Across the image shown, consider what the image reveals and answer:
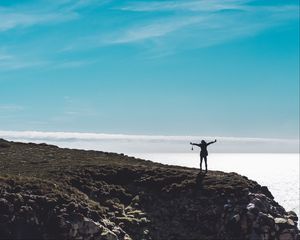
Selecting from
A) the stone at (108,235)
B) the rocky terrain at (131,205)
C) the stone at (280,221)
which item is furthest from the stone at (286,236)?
the stone at (108,235)

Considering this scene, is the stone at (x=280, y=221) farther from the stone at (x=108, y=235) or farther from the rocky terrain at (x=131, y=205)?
the stone at (x=108, y=235)

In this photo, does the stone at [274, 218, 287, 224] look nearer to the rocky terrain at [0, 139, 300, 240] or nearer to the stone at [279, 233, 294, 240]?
the rocky terrain at [0, 139, 300, 240]

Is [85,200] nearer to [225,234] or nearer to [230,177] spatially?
[225,234]

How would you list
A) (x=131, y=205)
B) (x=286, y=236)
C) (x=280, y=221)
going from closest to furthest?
(x=286, y=236)
(x=280, y=221)
(x=131, y=205)

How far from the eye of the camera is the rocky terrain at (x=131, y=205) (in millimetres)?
37344

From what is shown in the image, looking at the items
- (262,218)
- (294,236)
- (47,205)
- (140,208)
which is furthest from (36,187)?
(294,236)

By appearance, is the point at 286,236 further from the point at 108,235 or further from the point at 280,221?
the point at 108,235

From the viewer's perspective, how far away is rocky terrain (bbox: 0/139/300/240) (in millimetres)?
37344

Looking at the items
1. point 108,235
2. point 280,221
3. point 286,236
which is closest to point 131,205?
point 108,235

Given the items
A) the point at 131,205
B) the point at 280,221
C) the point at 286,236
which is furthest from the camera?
the point at 131,205

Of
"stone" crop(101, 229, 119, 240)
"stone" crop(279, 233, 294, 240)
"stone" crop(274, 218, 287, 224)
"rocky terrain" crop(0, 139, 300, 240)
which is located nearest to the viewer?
"rocky terrain" crop(0, 139, 300, 240)

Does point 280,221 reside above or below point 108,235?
above

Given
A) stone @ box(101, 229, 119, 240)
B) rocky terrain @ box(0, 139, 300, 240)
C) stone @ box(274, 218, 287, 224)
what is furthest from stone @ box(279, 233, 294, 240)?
stone @ box(101, 229, 119, 240)

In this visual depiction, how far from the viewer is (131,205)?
46.0 meters
